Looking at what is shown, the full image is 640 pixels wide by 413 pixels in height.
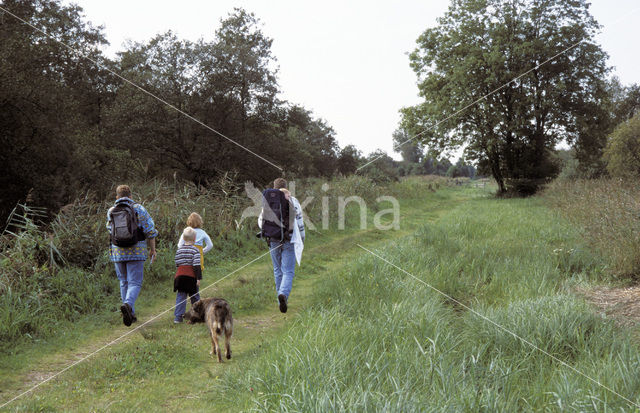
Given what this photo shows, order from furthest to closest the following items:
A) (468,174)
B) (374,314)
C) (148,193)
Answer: (468,174) < (148,193) < (374,314)

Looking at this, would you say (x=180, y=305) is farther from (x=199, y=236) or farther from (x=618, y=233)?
(x=618, y=233)

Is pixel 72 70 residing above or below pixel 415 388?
above

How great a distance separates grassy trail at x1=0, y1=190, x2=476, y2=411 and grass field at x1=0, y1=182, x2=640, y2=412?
0.06 ft

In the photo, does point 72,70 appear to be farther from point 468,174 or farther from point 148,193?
point 468,174

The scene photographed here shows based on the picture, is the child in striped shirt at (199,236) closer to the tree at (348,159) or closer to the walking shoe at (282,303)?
the walking shoe at (282,303)

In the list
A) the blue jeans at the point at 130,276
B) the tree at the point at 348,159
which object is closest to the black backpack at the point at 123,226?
the blue jeans at the point at 130,276

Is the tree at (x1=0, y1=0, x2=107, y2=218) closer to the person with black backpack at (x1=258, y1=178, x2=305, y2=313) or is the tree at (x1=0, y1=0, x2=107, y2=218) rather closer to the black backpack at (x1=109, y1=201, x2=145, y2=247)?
the black backpack at (x1=109, y1=201, x2=145, y2=247)

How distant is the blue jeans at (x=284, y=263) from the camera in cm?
587

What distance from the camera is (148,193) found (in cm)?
927

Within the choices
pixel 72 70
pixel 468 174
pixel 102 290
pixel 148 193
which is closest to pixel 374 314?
pixel 102 290

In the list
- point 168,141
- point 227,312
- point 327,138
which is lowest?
point 227,312

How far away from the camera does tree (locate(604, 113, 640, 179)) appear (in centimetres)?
1709

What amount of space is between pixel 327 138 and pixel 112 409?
31.8m

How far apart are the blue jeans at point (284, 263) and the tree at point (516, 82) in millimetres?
18400
